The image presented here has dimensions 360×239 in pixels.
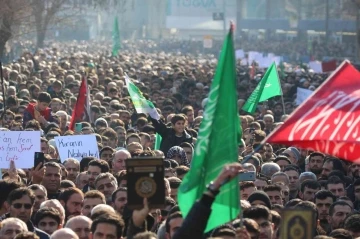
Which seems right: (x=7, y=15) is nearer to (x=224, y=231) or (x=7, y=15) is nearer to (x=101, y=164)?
(x=101, y=164)

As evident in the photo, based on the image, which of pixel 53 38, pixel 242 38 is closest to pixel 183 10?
pixel 53 38

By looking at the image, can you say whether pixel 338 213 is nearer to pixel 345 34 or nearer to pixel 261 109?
pixel 261 109

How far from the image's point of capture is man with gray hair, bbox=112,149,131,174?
1355cm

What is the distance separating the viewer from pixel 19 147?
526 inches

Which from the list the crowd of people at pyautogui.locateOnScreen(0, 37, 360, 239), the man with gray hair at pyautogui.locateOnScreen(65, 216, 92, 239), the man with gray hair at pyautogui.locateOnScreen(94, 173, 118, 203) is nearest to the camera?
the crowd of people at pyautogui.locateOnScreen(0, 37, 360, 239)

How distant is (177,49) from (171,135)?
244ft

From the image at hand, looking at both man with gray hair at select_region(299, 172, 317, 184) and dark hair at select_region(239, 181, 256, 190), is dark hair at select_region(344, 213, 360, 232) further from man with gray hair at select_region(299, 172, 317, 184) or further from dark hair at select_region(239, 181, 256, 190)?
man with gray hair at select_region(299, 172, 317, 184)

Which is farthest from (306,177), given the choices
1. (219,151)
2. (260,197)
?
(219,151)

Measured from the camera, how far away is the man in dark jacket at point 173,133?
16484mm

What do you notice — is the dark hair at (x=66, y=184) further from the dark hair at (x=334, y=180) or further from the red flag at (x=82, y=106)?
the red flag at (x=82, y=106)

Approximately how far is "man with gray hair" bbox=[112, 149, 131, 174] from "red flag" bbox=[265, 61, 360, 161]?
5605mm

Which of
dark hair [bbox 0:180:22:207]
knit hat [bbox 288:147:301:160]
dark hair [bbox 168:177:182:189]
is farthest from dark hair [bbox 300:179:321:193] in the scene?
dark hair [bbox 0:180:22:207]

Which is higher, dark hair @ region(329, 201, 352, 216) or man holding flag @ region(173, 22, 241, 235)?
man holding flag @ region(173, 22, 241, 235)

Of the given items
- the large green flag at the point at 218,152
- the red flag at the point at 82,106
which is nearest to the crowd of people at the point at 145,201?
the large green flag at the point at 218,152
